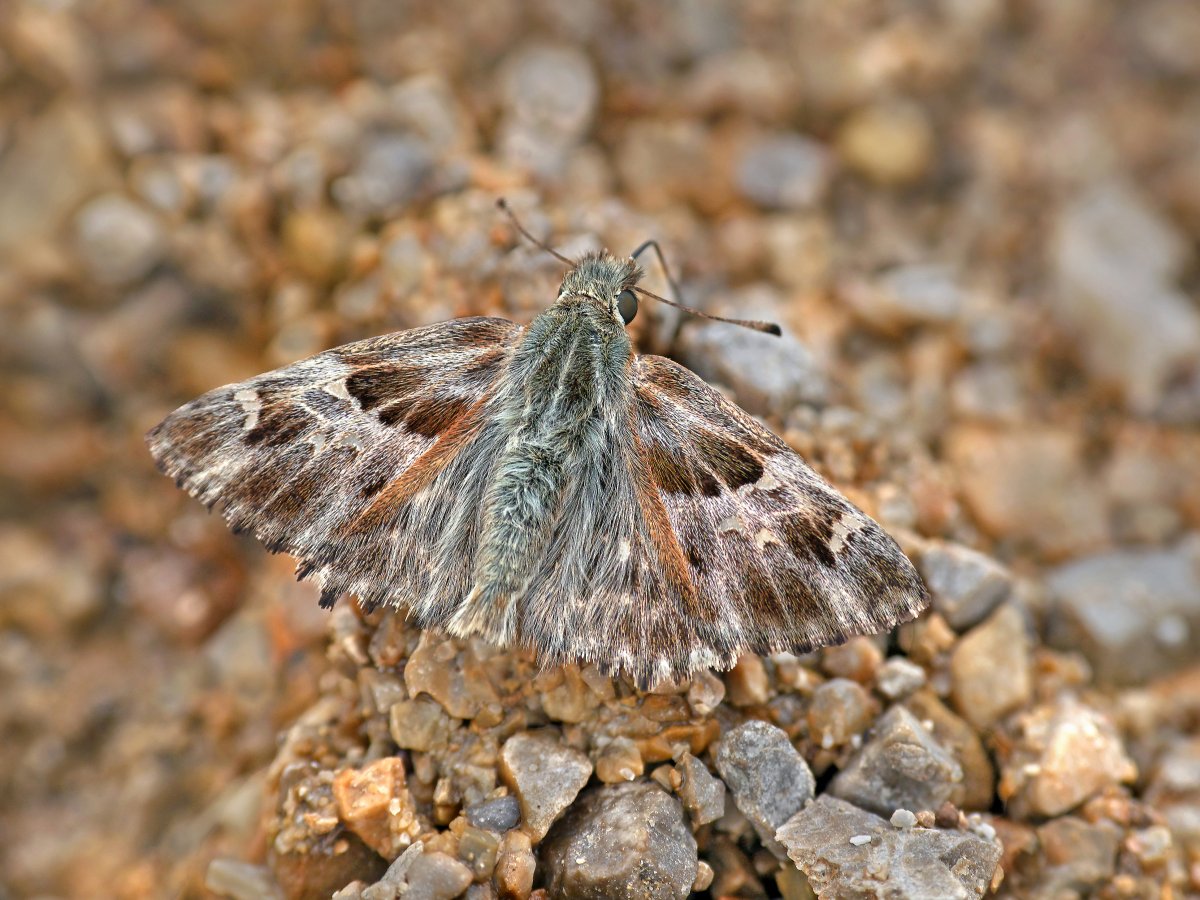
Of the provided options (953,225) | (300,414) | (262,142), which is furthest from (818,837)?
(262,142)

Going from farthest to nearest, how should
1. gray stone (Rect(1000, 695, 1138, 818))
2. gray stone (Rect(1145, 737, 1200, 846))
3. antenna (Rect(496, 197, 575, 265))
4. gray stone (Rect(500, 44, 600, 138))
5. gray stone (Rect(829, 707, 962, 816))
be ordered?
gray stone (Rect(500, 44, 600, 138)) → antenna (Rect(496, 197, 575, 265)) → gray stone (Rect(1145, 737, 1200, 846)) → gray stone (Rect(1000, 695, 1138, 818)) → gray stone (Rect(829, 707, 962, 816))

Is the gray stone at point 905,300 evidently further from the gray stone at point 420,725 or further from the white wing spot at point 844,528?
the gray stone at point 420,725

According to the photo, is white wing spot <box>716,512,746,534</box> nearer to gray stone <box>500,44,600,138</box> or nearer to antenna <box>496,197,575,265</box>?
antenna <box>496,197,575,265</box>

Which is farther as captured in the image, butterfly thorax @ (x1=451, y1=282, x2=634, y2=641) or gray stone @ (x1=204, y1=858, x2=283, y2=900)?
gray stone @ (x1=204, y1=858, x2=283, y2=900)

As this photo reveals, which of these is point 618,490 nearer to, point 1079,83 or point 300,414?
point 300,414

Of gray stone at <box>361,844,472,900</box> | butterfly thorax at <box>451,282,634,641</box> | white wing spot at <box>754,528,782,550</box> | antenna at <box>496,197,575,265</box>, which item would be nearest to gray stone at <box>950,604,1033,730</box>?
white wing spot at <box>754,528,782,550</box>

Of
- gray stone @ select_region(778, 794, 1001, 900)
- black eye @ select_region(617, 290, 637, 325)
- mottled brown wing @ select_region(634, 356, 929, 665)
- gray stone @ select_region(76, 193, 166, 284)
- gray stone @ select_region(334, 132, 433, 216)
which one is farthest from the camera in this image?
gray stone @ select_region(76, 193, 166, 284)

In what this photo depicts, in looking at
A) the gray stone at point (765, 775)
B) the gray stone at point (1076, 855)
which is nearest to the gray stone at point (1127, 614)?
the gray stone at point (1076, 855)
